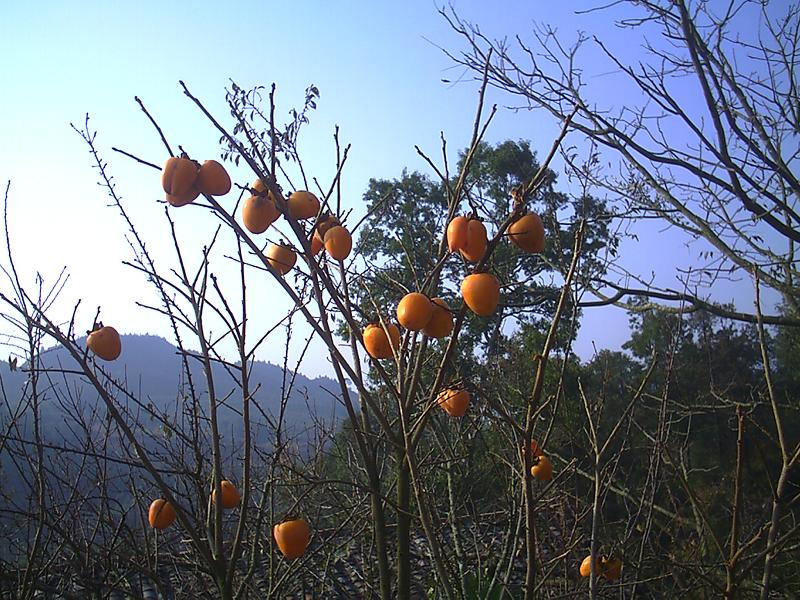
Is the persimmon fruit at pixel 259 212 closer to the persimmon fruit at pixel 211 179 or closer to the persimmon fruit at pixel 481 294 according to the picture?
the persimmon fruit at pixel 211 179

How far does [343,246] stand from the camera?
1382 mm

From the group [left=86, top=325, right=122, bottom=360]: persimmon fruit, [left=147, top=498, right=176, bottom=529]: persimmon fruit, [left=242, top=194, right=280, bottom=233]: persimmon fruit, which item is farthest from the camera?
[left=86, top=325, right=122, bottom=360]: persimmon fruit

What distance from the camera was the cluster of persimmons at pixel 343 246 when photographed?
1172 mm

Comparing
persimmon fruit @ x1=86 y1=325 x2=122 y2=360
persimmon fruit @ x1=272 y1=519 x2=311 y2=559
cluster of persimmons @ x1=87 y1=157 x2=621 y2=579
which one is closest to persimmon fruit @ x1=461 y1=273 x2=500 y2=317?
cluster of persimmons @ x1=87 y1=157 x2=621 y2=579

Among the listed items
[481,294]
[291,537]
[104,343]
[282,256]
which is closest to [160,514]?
[291,537]

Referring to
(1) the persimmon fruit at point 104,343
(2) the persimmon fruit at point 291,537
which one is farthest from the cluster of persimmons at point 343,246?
(1) the persimmon fruit at point 104,343

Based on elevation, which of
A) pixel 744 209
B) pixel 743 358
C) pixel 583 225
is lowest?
pixel 583 225

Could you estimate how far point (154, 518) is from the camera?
163cm

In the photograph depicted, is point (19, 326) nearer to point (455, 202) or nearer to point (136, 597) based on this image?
point (136, 597)

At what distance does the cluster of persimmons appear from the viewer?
3.84 feet

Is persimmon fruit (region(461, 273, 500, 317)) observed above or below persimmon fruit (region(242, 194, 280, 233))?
below

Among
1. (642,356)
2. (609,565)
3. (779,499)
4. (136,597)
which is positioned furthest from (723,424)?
(136,597)

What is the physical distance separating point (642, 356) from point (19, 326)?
502 inches

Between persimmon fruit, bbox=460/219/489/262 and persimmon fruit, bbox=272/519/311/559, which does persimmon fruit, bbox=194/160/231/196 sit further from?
persimmon fruit, bbox=272/519/311/559
